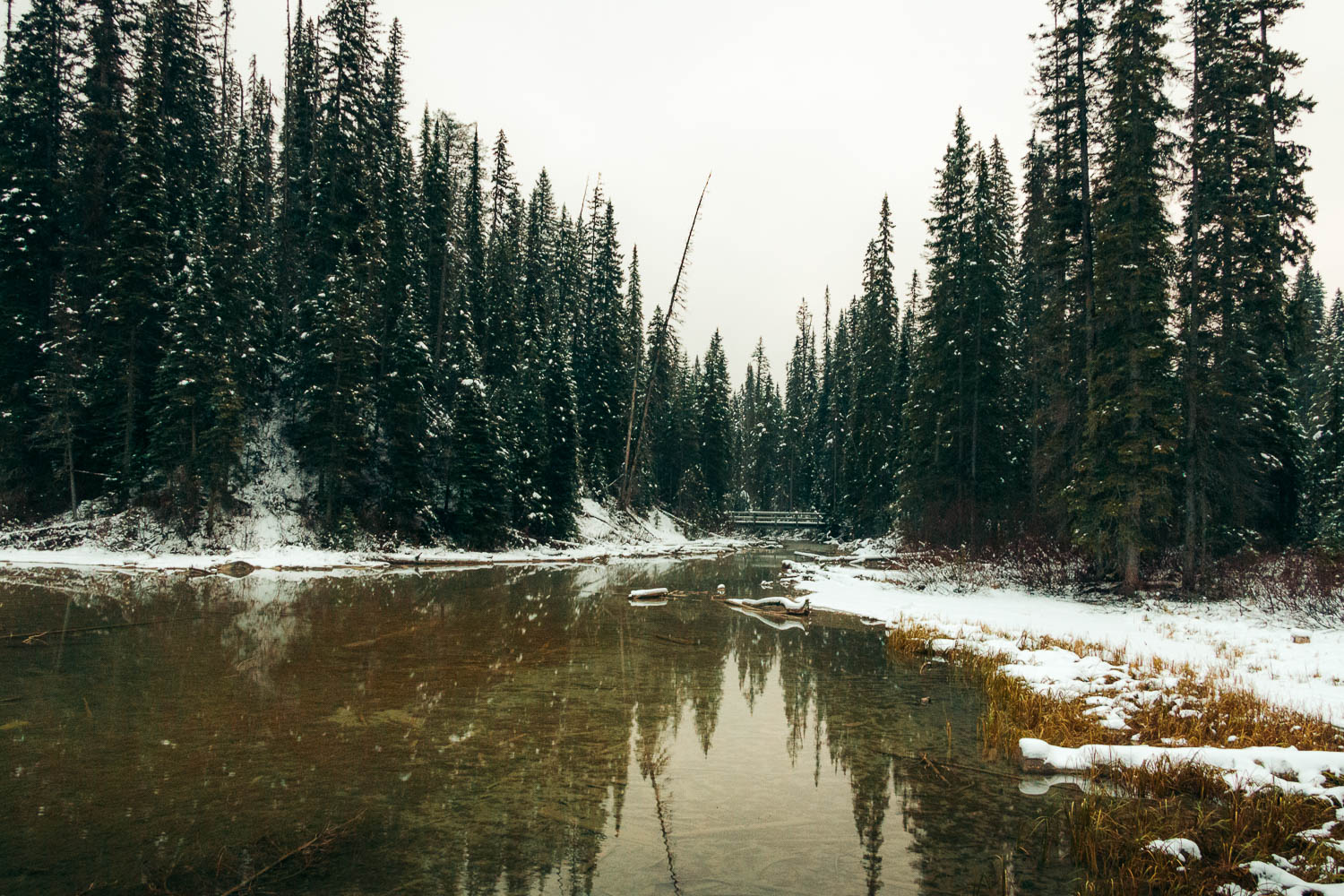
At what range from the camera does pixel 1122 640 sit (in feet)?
47.1

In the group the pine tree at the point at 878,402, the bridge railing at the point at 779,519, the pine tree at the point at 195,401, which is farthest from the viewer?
the bridge railing at the point at 779,519

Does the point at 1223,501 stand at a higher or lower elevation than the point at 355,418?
lower

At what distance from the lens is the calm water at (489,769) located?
213 inches

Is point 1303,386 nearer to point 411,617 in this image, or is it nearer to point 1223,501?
point 1223,501

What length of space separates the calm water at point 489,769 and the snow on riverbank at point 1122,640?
180 cm

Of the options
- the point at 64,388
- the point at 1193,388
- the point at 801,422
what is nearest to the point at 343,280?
the point at 64,388

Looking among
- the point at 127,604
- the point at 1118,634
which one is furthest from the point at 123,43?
the point at 1118,634

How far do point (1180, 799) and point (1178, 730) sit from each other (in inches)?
81.0

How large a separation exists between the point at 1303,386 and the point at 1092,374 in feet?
219

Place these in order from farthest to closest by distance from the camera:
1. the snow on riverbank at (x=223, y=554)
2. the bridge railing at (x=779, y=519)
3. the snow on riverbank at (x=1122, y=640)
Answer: the bridge railing at (x=779, y=519)
the snow on riverbank at (x=223, y=554)
the snow on riverbank at (x=1122, y=640)

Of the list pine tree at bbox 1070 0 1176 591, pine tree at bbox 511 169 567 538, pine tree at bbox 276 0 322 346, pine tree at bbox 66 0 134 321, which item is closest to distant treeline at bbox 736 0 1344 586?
pine tree at bbox 1070 0 1176 591

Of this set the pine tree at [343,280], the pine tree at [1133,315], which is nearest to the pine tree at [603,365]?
the pine tree at [343,280]

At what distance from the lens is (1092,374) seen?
21797 mm

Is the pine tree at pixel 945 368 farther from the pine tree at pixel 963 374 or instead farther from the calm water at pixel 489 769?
the calm water at pixel 489 769
